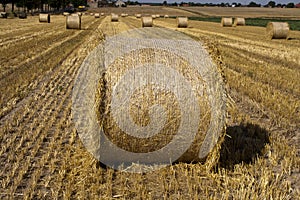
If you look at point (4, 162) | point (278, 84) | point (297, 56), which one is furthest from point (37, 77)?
point (297, 56)

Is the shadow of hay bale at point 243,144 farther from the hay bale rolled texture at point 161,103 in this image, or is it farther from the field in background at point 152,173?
the hay bale rolled texture at point 161,103

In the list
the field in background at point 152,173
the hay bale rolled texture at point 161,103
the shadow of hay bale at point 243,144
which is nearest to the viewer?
the field in background at point 152,173

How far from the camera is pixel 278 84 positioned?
9914 millimetres

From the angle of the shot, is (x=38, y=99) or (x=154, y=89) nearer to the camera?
(x=154, y=89)

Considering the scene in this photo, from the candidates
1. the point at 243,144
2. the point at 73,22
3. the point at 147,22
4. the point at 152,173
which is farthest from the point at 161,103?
the point at 147,22

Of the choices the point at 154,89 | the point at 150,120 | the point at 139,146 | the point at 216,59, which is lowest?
the point at 139,146

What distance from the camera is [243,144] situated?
18.9 feet

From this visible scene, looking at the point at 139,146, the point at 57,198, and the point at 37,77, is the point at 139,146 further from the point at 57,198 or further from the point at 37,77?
the point at 37,77

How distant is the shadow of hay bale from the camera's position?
17.0ft

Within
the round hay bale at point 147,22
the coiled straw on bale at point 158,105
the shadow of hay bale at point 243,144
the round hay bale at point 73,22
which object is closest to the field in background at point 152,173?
the shadow of hay bale at point 243,144

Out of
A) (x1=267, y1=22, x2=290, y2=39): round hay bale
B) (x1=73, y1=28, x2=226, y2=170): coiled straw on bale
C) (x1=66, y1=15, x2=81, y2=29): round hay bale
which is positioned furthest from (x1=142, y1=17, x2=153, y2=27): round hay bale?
(x1=73, y1=28, x2=226, y2=170): coiled straw on bale

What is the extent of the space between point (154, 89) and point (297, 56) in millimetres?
12013

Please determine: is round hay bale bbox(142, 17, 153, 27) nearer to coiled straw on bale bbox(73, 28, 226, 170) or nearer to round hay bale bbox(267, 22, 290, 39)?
round hay bale bbox(267, 22, 290, 39)

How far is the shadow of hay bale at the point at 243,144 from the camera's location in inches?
205
